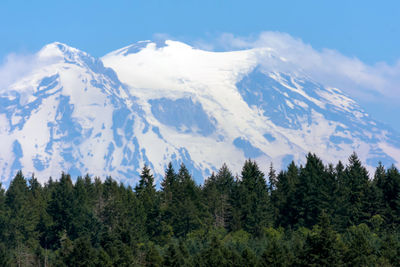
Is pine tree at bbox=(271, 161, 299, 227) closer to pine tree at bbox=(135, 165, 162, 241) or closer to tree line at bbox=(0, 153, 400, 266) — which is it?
tree line at bbox=(0, 153, 400, 266)

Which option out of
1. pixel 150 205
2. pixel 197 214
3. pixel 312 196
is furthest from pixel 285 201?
pixel 150 205

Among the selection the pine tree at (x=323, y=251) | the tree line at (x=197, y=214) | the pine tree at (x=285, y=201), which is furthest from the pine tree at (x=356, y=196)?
the pine tree at (x=323, y=251)

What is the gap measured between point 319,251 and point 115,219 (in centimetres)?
6432

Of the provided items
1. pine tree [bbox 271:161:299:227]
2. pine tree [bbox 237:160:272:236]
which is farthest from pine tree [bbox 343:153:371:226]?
pine tree [bbox 237:160:272:236]

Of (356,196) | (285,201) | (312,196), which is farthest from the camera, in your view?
(285,201)

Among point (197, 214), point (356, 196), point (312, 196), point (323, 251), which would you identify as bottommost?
point (323, 251)

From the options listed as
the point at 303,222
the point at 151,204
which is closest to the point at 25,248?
the point at 151,204

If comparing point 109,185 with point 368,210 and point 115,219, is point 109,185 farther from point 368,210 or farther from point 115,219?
point 368,210

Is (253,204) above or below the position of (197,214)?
above

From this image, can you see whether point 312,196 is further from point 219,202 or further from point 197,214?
point 197,214

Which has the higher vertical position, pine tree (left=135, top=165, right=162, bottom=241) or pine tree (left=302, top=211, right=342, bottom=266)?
pine tree (left=135, top=165, right=162, bottom=241)

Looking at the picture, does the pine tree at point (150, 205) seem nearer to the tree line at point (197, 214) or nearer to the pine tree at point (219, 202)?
the tree line at point (197, 214)

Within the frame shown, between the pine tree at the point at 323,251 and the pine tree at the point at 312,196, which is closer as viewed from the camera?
the pine tree at the point at 323,251

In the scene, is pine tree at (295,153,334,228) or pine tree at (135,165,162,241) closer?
pine tree at (295,153,334,228)
